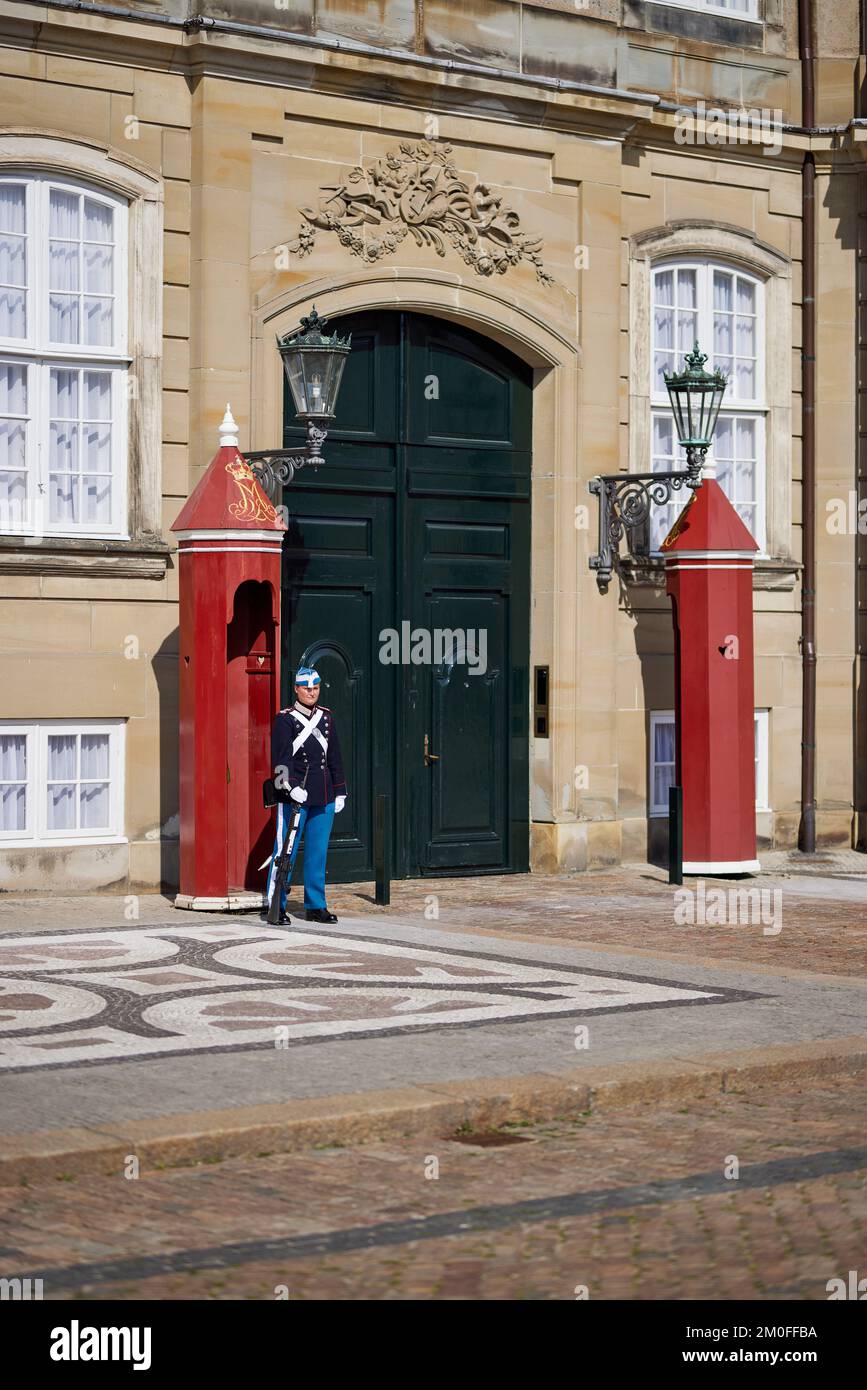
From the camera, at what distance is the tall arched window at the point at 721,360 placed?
1775 cm

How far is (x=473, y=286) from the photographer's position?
16203mm

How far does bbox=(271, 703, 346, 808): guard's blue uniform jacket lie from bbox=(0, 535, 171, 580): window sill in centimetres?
198

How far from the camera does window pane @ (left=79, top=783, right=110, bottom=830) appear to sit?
47.8ft

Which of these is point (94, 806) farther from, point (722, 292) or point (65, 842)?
point (722, 292)

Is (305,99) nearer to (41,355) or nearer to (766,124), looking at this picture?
(41,355)

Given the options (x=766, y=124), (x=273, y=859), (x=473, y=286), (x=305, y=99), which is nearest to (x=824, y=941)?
(x=273, y=859)

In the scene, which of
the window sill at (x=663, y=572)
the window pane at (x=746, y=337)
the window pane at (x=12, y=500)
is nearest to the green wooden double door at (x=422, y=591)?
the window sill at (x=663, y=572)

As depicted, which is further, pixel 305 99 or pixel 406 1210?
pixel 305 99

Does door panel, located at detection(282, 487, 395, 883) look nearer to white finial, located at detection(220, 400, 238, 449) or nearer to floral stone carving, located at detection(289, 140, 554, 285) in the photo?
white finial, located at detection(220, 400, 238, 449)

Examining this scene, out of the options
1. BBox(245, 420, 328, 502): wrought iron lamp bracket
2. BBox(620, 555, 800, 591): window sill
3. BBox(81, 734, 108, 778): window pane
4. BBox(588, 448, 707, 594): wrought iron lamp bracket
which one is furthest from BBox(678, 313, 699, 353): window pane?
BBox(81, 734, 108, 778): window pane

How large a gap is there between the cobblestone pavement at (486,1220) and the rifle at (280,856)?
5.39m

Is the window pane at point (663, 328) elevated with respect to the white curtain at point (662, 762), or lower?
elevated

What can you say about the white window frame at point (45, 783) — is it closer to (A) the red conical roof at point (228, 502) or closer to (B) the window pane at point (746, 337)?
(A) the red conical roof at point (228, 502)
